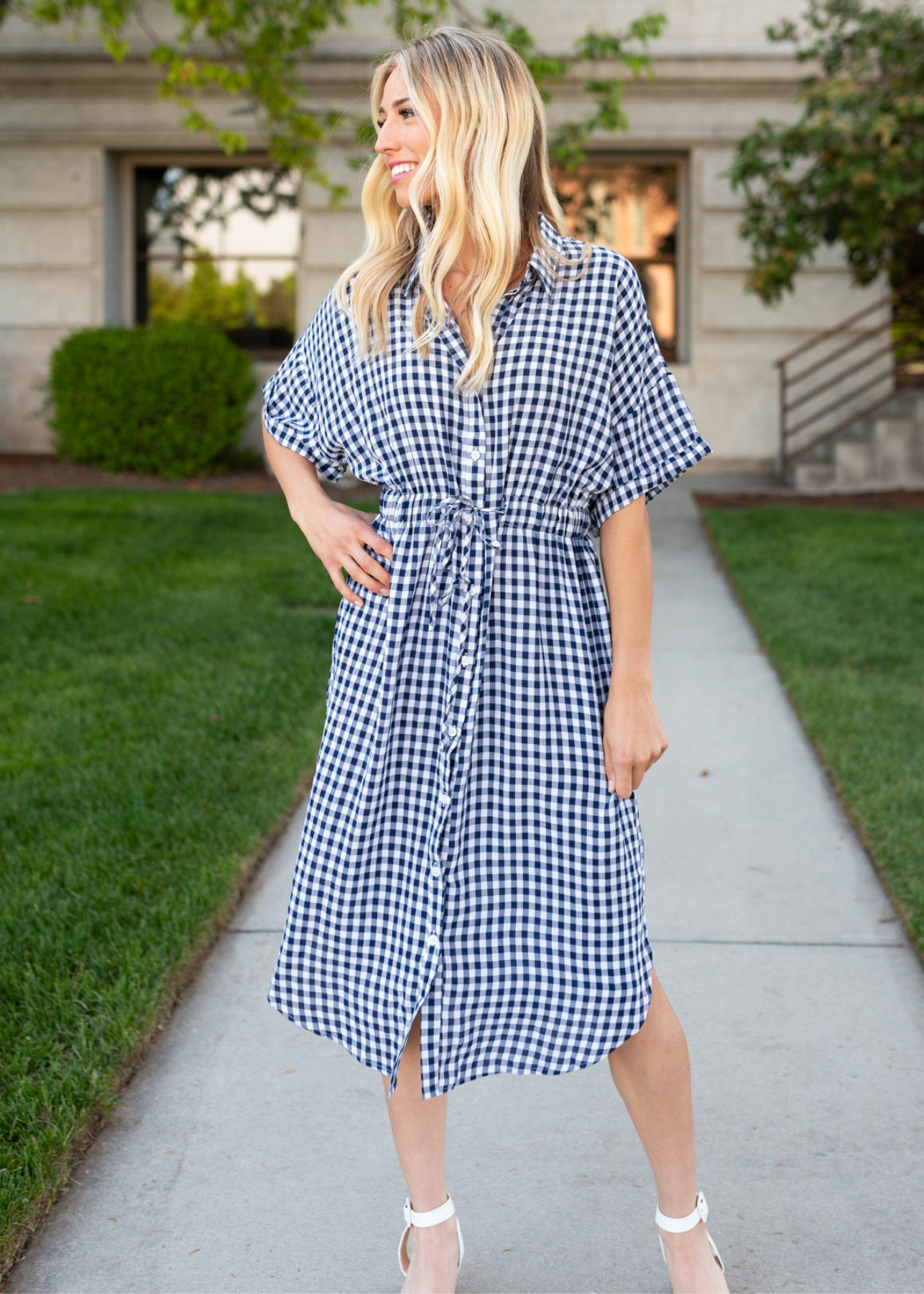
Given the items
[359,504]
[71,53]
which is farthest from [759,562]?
[71,53]

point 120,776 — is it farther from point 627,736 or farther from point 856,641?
point 856,641

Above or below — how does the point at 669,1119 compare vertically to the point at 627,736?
below

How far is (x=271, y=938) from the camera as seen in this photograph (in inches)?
138

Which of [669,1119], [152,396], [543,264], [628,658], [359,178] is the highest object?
[359,178]

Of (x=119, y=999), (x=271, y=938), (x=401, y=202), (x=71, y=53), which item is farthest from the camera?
(x=71, y=53)

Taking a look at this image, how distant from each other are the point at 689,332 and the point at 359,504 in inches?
230

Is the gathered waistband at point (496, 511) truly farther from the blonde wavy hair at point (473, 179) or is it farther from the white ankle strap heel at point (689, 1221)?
the white ankle strap heel at point (689, 1221)

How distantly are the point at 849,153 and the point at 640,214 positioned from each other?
5.72 meters

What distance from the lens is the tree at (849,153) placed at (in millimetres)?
10091

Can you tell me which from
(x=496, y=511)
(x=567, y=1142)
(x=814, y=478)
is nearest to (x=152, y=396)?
(x=814, y=478)

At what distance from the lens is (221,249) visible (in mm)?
16062

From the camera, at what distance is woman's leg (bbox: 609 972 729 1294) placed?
79.9 inches

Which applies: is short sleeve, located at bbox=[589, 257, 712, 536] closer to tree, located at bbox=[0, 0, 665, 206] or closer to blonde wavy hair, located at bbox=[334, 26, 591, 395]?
blonde wavy hair, located at bbox=[334, 26, 591, 395]

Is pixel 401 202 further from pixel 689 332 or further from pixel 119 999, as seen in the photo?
pixel 689 332
